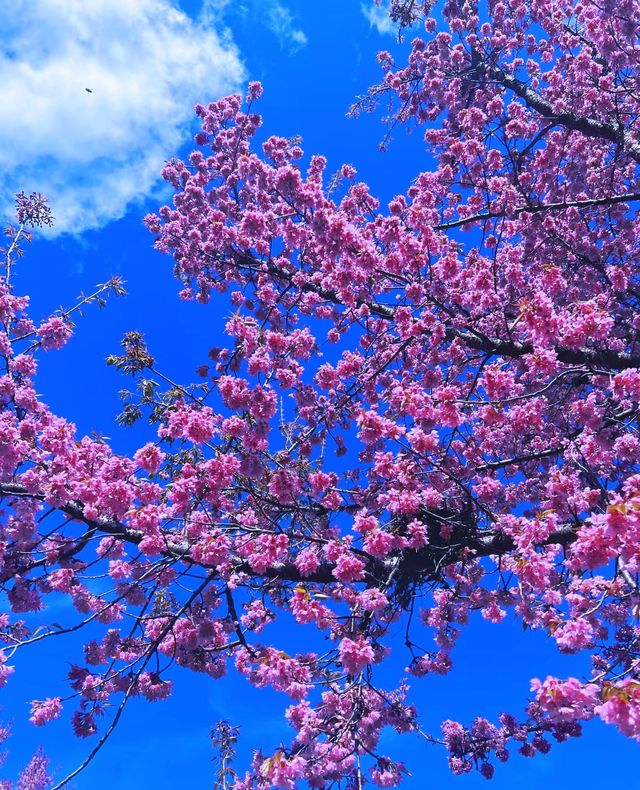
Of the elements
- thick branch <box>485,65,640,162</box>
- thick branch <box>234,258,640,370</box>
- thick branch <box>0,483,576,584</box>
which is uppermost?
thick branch <box>485,65,640,162</box>

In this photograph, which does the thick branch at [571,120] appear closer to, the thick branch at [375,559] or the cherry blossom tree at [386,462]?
the cherry blossom tree at [386,462]

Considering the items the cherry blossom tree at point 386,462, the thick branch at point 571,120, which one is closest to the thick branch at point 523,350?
the cherry blossom tree at point 386,462

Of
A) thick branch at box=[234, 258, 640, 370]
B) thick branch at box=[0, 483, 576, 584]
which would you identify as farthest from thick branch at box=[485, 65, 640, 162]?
thick branch at box=[0, 483, 576, 584]

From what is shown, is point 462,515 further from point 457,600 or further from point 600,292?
point 600,292

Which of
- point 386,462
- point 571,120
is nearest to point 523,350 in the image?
point 386,462

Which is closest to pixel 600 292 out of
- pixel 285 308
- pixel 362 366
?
pixel 362 366

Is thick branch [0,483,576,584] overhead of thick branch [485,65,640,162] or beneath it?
beneath

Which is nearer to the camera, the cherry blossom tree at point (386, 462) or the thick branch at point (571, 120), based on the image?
the cherry blossom tree at point (386, 462)

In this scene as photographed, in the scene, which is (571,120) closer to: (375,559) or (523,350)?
(523,350)

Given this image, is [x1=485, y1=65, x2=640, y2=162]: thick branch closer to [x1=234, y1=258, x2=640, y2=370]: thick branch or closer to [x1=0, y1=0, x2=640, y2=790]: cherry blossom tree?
[x1=0, y1=0, x2=640, y2=790]: cherry blossom tree

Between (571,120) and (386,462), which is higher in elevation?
(571,120)

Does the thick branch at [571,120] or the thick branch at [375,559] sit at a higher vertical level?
the thick branch at [571,120]

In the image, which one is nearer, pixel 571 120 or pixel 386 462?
pixel 386 462

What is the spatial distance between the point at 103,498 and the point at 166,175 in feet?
38.2
